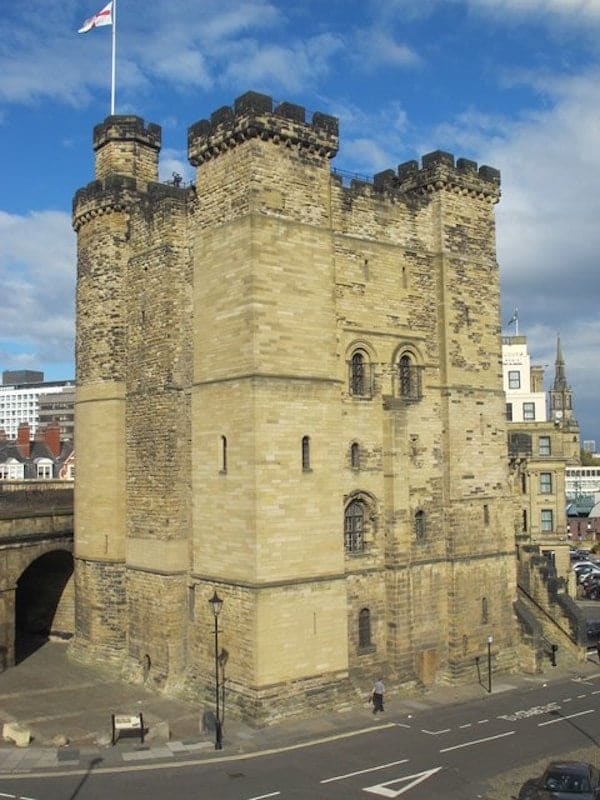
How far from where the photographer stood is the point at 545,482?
54062 mm

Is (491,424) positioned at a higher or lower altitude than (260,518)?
higher

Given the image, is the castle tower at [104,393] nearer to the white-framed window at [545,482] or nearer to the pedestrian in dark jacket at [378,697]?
the pedestrian in dark jacket at [378,697]

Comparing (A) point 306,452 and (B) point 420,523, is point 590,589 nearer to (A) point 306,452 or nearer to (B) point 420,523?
(B) point 420,523

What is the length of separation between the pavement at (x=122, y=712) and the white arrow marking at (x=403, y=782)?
346 centimetres

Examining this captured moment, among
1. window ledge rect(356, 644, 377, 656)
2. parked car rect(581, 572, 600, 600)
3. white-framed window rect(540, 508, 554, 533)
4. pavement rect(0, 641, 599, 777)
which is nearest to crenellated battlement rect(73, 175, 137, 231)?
pavement rect(0, 641, 599, 777)

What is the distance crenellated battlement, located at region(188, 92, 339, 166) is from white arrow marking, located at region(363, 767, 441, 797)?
17.9 m

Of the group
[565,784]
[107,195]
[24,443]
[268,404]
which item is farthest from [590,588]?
[24,443]

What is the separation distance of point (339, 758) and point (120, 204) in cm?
2025

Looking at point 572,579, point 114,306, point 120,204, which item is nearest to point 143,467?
point 114,306

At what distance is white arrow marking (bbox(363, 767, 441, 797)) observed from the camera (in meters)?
19.6

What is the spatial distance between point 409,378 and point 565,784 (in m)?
15.4

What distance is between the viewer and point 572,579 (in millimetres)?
50219

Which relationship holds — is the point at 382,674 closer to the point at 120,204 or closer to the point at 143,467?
the point at 143,467

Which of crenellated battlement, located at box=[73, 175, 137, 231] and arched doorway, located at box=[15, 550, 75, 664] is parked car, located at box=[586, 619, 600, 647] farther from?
crenellated battlement, located at box=[73, 175, 137, 231]
